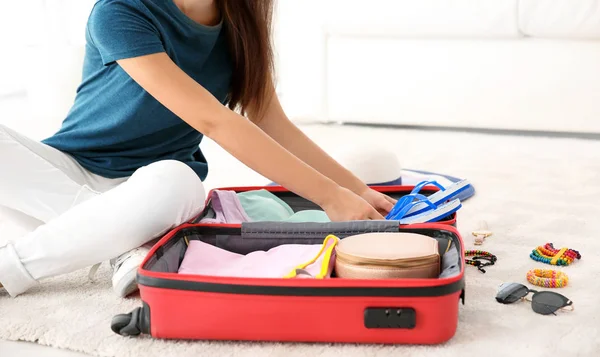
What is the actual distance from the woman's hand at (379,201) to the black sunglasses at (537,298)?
0.86ft

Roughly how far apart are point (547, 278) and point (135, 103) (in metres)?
0.69

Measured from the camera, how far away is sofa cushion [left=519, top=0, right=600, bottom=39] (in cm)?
216

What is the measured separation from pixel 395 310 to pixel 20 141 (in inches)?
27.2

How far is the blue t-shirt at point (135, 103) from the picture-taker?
3.91 feet

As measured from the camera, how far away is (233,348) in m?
0.90

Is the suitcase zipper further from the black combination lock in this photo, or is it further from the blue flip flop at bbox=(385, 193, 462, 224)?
the blue flip flop at bbox=(385, 193, 462, 224)

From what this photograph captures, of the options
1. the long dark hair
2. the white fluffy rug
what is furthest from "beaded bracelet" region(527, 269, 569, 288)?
the long dark hair

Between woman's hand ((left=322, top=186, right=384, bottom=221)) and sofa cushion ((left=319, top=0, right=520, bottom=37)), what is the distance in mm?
1369

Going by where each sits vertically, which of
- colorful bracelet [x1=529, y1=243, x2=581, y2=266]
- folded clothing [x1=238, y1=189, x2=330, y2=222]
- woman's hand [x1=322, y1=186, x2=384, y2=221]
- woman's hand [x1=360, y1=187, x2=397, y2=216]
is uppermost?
woman's hand [x1=322, y1=186, x2=384, y2=221]

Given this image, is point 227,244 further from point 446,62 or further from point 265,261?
point 446,62

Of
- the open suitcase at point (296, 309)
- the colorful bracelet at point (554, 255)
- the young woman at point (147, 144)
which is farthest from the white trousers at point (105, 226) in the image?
the colorful bracelet at point (554, 255)

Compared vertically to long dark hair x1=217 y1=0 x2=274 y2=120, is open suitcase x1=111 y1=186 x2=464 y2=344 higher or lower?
lower

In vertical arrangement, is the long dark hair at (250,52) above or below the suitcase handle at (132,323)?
above

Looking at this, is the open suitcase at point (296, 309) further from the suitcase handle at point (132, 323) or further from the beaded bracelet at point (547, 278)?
the beaded bracelet at point (547, 278)
